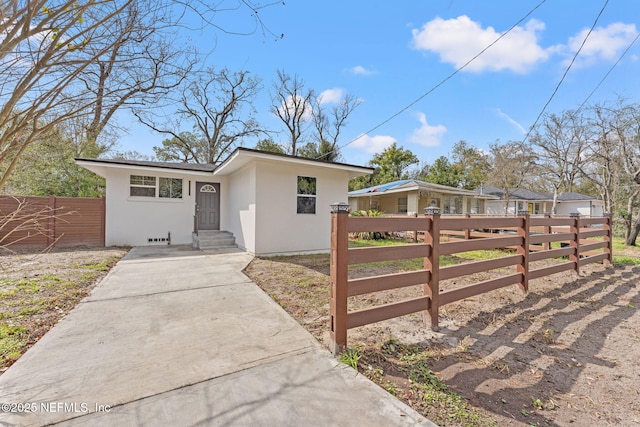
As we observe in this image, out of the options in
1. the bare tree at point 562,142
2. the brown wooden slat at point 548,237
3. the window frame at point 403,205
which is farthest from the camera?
the window frame at point 403,205

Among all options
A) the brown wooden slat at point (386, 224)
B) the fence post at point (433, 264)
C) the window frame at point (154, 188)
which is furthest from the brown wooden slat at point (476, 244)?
the window frame at point (154, 188)

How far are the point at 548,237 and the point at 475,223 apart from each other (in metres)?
2.38

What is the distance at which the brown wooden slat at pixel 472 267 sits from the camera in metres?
3.18

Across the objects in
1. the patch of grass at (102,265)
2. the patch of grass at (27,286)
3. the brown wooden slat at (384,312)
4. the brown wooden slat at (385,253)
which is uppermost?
the brown wooden slat at (385,253)

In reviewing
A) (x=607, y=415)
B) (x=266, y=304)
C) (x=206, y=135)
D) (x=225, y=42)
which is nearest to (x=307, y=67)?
(x=225, y=42)

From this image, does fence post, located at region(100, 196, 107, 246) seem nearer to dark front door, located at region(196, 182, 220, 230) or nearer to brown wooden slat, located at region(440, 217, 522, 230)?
dark front door, located at region(196, 182, 220, 230)

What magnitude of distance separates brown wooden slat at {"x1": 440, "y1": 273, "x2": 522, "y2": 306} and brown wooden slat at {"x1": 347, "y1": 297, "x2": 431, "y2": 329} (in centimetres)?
35

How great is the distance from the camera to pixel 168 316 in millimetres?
3266

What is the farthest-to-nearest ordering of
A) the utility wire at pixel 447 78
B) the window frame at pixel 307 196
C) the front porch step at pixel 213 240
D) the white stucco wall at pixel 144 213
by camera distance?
the white stucco wall at pixel 144 213
the front porch step at pixel 213 240
the window frame at pixel 307 196
the utility wire at pixel 447 78

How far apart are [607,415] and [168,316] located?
4.14 metres

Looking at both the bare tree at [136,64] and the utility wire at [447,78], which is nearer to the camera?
the bare tree at [136,64]

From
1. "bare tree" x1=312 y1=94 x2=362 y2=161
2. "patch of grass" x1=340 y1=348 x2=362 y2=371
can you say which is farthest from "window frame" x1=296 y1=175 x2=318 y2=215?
"bare tree" x1=312 y1=94 x2=362 y2=161

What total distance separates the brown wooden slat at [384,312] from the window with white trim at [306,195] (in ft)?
17.9

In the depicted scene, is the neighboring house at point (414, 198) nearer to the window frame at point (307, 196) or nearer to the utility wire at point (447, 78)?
the utility wire at point (447, 78)
